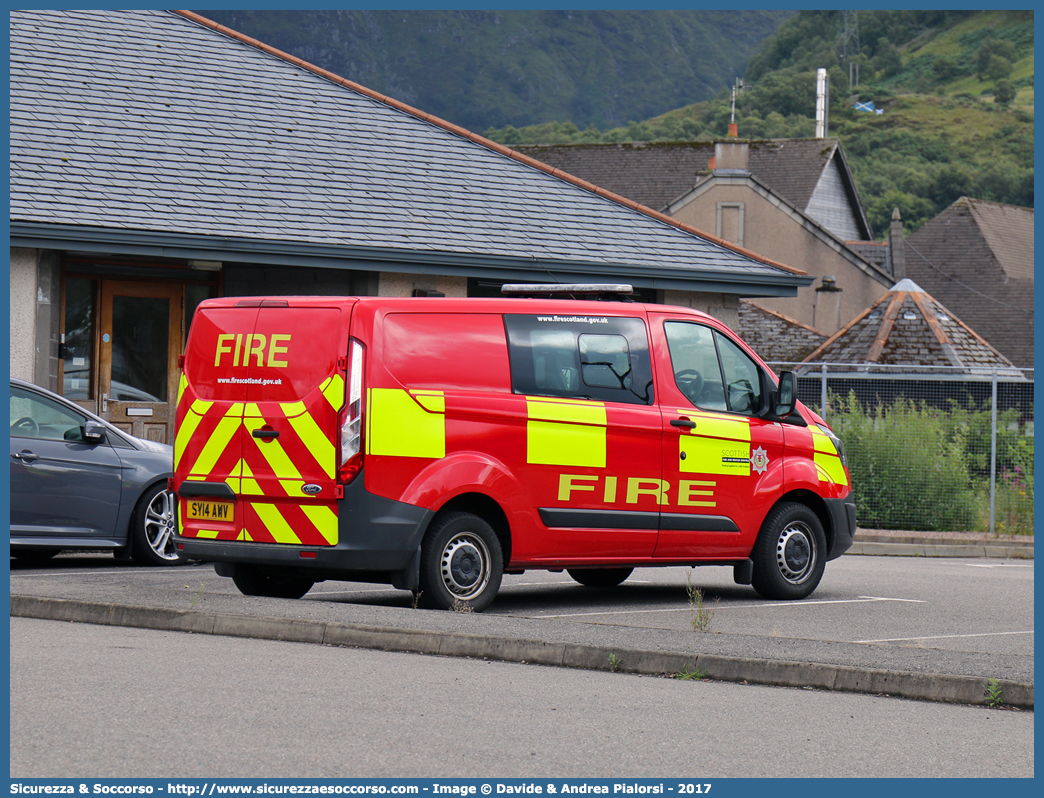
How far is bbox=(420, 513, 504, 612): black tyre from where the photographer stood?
30.4ft

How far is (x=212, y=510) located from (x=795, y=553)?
14.7ft

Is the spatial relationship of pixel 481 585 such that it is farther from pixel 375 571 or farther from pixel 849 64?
pixel 849 64

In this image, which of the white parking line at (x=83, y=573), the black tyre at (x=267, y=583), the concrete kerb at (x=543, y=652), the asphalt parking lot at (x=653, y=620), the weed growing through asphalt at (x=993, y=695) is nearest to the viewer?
the weed growing through asphalt at (x=993, y=695)

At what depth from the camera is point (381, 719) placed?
619cm

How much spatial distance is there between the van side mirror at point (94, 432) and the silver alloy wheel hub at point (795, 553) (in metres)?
5.59

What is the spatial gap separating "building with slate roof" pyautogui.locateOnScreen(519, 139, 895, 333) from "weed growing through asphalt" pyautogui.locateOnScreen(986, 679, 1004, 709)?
117 feet

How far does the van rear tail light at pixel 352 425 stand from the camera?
901cm

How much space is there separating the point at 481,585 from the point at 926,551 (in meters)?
9.38

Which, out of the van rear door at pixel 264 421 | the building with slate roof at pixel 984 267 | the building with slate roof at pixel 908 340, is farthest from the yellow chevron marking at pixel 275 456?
the building with slate roof at pixel 984 267

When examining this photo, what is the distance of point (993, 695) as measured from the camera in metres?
7.00

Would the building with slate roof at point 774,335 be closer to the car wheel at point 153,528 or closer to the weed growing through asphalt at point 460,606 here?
the car wheel at point 153,528

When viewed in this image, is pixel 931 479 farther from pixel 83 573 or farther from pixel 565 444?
pixel 83 573

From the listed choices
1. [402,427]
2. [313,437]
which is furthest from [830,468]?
[313,437]
